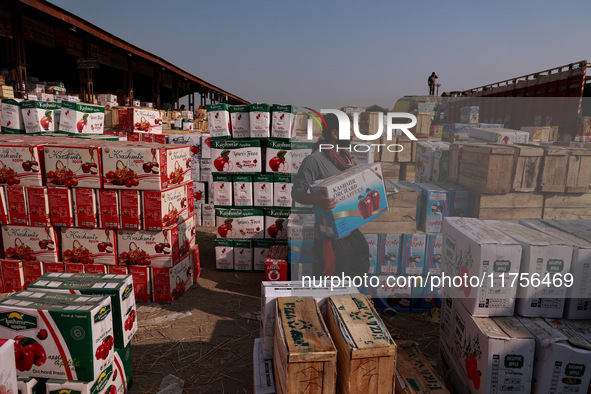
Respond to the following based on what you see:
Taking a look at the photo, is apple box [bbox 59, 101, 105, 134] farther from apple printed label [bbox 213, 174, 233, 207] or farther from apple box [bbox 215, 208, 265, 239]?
apple box [bbox 215, 208, 265, 239]

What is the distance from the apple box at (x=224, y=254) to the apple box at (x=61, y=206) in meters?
2.38

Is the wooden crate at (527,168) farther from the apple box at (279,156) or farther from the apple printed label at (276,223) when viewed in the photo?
the apple printed label at (276,223)

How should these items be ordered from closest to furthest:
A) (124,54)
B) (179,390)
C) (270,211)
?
(179,390)
(270,211)
(124,54)

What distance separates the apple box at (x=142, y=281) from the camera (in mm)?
5207

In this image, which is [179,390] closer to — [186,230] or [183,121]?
[186,230]

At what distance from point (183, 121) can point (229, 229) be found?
10.5 m

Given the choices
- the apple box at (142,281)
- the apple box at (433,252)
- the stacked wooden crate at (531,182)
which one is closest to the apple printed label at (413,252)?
the apple box at (433,252)

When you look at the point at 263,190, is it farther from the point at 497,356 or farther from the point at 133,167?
the point at 497,356

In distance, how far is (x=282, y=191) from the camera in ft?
21.2

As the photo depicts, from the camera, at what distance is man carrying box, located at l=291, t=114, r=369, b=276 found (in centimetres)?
390

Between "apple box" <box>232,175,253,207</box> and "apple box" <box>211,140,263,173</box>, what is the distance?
0.13 metres

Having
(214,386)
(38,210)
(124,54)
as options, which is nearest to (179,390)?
(214,386)

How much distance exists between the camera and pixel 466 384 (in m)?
2.96

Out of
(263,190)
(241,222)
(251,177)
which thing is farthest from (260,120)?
(241,222)
